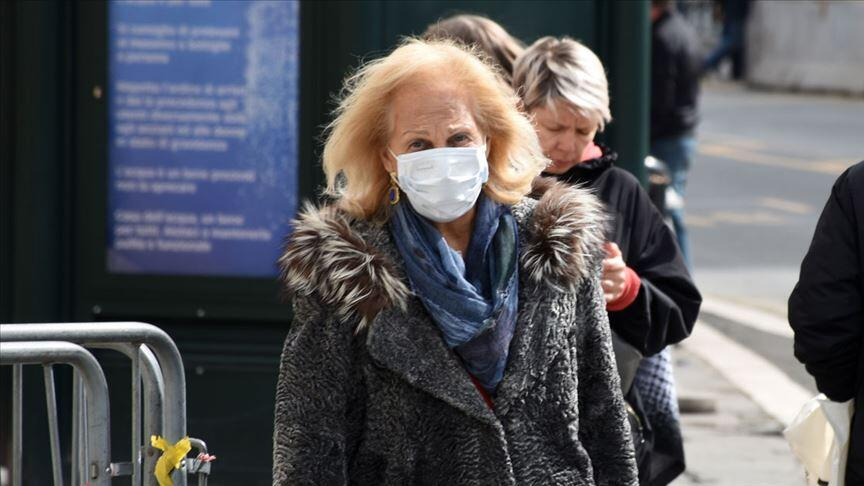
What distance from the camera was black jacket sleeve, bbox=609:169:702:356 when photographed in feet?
13.5

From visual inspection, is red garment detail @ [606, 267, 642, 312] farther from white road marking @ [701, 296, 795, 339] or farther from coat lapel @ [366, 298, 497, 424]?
white road marking @ [701, 296, 795, 339]

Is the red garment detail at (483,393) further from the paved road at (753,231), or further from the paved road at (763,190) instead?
the paved road at (763,190)

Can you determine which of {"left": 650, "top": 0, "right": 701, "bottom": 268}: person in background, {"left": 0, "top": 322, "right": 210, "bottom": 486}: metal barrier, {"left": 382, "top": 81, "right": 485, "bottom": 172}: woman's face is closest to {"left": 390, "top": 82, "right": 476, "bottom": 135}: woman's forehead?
{"left": 382, "top": 81, "right": 485, "bottom": 172}: woman's face

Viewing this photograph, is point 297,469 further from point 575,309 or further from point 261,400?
point 261,400

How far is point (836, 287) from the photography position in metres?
3.82

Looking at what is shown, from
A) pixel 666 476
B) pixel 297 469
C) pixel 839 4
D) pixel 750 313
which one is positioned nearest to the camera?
pixel 297 469

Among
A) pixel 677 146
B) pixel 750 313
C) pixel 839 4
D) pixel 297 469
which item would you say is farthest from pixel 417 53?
pixel 839 4

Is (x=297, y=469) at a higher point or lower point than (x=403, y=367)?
lower

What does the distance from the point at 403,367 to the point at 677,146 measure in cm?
716

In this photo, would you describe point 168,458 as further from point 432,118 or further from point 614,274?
point 614,274

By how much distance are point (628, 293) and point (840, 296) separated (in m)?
0.50

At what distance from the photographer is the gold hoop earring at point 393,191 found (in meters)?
3.25

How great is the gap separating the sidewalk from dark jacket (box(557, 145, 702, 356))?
8.72ft

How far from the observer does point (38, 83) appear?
5.88 m
